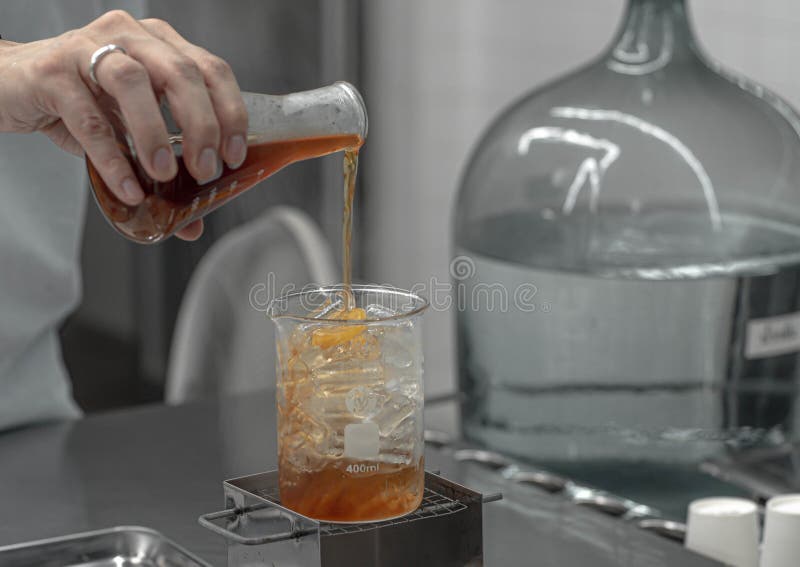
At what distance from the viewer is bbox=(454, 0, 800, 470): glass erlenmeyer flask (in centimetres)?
124

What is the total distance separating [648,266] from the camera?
1247 mm

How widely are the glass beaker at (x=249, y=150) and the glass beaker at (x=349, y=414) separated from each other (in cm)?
9

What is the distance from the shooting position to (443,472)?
3.57 ft

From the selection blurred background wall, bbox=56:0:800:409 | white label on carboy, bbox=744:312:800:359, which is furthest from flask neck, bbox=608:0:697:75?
blurred background wall, bbox=56:0:800:409

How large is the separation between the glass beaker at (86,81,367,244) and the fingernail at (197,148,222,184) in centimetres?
2

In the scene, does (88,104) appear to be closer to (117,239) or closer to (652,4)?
(652,4)

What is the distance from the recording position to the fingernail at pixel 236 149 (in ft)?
2.39

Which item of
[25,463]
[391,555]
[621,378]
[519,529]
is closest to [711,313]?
[621,378]

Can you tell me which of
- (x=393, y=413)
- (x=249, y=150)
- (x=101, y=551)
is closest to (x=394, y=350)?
(x=393, y=413)

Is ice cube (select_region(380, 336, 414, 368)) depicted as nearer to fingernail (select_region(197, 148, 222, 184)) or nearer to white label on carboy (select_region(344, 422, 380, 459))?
white label on carboy (select_region(344, 422, 380, 459))

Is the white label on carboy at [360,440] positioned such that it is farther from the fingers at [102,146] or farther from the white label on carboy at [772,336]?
the white label on carboy at [772,336]

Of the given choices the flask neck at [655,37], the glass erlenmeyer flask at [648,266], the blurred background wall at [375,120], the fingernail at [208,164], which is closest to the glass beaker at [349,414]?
the fingernail at [208,164]

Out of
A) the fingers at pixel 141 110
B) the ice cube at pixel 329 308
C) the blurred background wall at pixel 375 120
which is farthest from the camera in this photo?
the blurred background wall at pixel 375 120

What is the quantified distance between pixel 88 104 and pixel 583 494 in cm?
59
